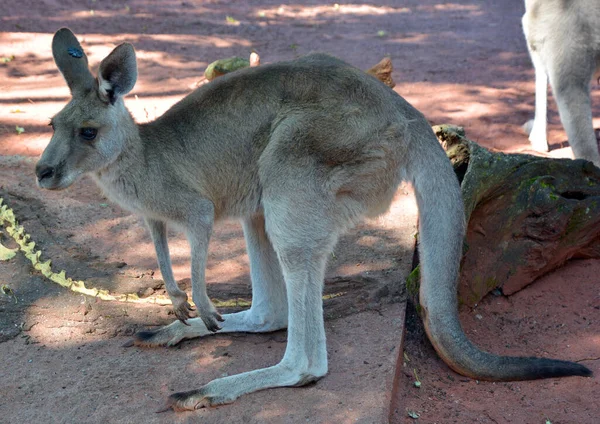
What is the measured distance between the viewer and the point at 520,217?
4.01 metres

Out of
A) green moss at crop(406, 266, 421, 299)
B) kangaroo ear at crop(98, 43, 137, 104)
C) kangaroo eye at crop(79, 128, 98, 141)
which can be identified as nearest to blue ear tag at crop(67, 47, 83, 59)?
kangaroo ear at crop(98, 43, 137, 104)

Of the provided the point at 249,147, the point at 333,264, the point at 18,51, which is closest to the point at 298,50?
the point at 18,51

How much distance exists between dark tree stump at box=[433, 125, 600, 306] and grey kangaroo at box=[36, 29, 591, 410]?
77cm

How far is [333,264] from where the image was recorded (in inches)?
172

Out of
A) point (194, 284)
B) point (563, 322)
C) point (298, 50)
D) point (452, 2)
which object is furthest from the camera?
point (452, 2)

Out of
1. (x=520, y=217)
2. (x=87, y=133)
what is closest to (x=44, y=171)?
(x=87, y=133)

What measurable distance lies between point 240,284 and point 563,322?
1815 mm

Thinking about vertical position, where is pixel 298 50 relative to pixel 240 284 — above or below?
above

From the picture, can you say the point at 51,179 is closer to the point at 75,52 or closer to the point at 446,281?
the point at 75,52

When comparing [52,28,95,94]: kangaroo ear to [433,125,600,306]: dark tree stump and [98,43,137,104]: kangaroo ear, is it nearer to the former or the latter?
[98,43,137,104]: kangaroo ear

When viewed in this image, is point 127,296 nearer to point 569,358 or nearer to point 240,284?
point 240,284

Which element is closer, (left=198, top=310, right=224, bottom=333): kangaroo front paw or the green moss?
(left=198, top=310, right=224, bottom=333): kangaroo front paw

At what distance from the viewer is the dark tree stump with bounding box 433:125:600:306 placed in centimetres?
397

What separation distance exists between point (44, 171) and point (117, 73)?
543 mm
